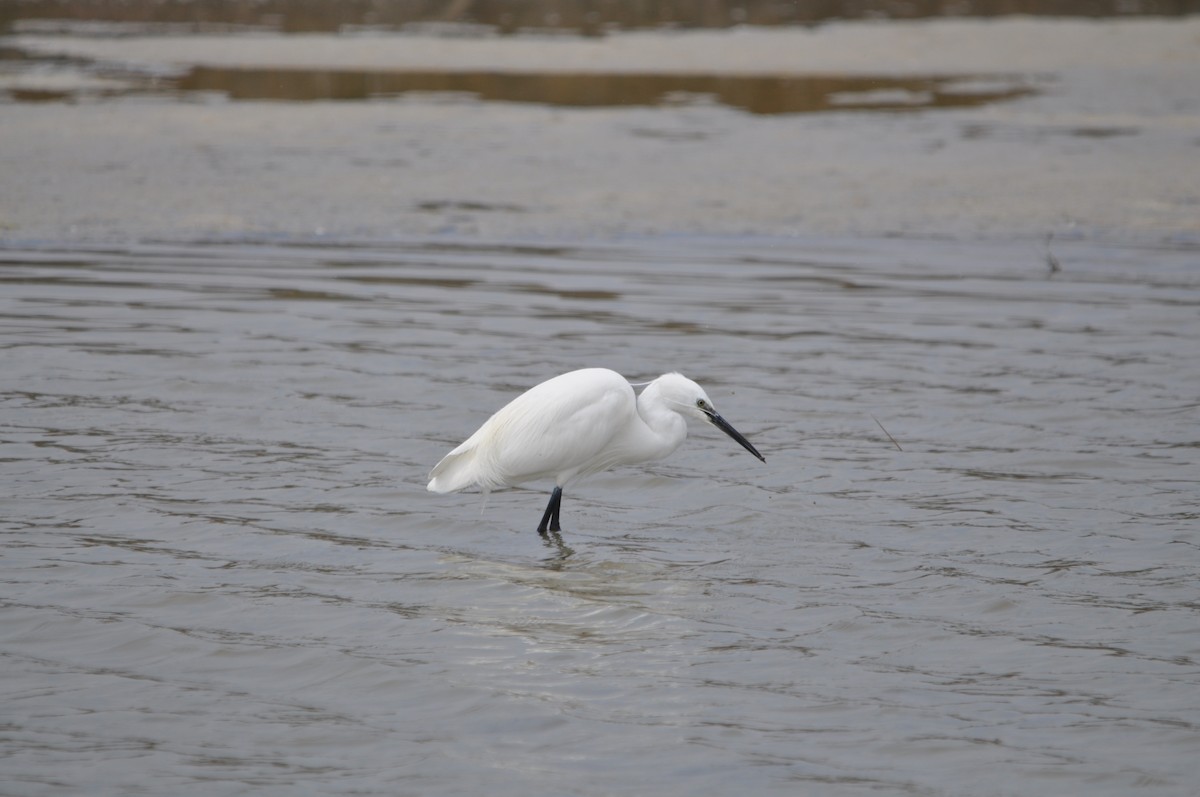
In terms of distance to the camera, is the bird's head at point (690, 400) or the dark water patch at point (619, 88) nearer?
the bird's head at point (690, 400)

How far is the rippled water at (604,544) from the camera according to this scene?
14.3 feet

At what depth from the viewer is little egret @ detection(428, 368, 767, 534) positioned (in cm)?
624

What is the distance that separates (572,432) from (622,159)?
8.38m

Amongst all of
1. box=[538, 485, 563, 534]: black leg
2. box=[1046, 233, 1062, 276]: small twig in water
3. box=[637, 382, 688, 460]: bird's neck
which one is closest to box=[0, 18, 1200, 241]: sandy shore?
box=[1046, 233, 1062, 276]: small twig in water

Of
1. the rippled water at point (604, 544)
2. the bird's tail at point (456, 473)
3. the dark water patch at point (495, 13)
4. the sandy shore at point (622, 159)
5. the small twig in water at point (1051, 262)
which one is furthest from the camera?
the dark water patch at point (495, 13)

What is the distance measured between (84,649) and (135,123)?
1139 cm

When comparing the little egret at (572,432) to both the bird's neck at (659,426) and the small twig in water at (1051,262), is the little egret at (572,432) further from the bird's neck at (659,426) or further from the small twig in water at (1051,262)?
the small twig in water at (1051,262)

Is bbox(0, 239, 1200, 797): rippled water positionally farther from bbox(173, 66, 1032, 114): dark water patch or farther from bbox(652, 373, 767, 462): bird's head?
bbox(173, 66, 1032, 114): dark water patch

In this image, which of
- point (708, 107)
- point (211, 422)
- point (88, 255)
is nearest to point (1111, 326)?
point (211, 422)

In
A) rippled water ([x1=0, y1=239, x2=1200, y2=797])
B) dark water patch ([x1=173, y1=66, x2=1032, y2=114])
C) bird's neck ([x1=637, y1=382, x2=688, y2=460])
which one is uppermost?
dark water patch ([x1=173, y1=66, x2=1032, y2=114])

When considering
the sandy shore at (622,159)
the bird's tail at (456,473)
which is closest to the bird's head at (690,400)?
the bird's tail at (456,473)

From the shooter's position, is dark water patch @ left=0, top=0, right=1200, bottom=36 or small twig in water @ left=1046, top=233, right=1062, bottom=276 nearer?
small twig in water @ left=1046, top=233, right=1062, bottom=276

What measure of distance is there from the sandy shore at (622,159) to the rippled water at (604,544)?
143 centimetres

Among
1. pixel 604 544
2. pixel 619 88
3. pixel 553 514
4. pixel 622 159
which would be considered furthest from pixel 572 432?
pixel 619 88
